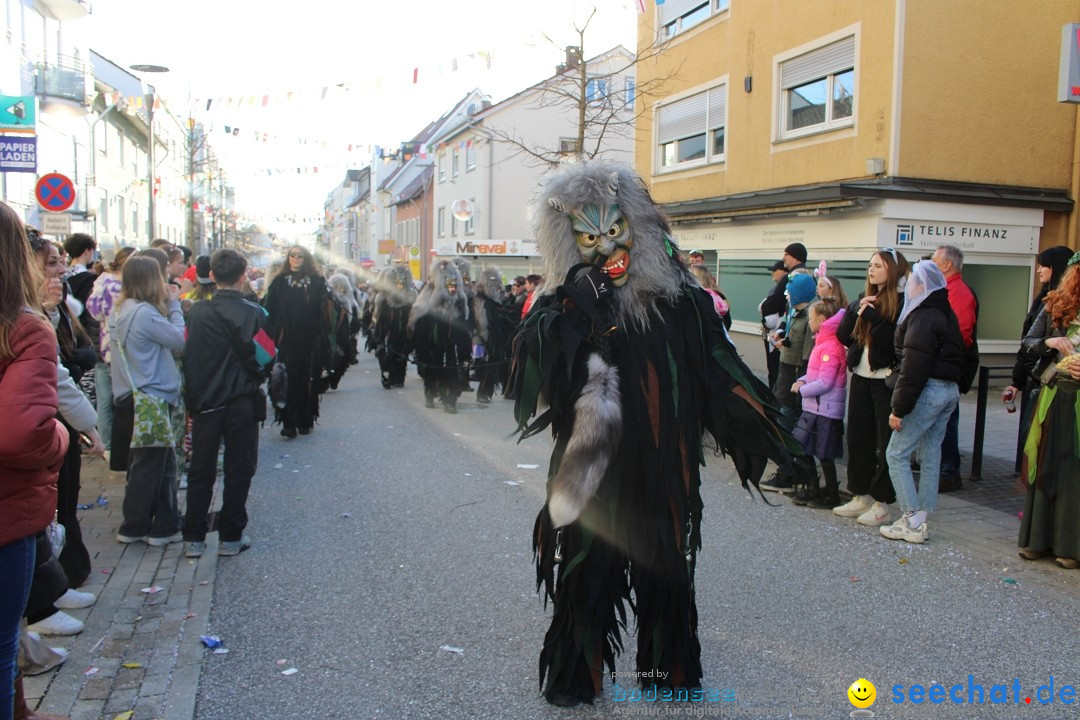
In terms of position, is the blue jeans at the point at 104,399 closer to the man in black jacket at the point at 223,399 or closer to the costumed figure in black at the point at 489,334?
the man in black jacket at the point at 223,399

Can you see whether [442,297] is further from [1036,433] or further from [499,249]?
[499,249]

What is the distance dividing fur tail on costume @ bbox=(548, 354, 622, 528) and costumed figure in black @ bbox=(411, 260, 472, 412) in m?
8.45

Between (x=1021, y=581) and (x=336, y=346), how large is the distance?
8.85 metres

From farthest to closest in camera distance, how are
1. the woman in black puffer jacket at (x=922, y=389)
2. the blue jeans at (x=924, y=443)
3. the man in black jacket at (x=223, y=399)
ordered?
the blue jeans at (x=924, y=443) → the woman in black puffer jacket at (x=922, y=389) → the man in black jacket at (x=223, y=399)

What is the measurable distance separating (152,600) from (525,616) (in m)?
2.00

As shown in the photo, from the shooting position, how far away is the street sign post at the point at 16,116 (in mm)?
13188

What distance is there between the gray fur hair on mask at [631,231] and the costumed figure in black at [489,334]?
8.70 metres

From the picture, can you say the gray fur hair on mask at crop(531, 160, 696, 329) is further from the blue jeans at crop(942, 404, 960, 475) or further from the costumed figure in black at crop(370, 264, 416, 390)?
the costumed figure in black at crop(370, 264, 416, 390)

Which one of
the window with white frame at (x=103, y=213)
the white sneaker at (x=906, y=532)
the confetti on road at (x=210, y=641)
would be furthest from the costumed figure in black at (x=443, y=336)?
the window with white frame at (x=103, y=213)

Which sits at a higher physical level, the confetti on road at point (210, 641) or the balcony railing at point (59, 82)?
the balcony railing at point (59, 82)

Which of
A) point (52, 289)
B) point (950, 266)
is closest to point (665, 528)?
point (52, 289)

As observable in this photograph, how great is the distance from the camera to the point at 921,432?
221 inches

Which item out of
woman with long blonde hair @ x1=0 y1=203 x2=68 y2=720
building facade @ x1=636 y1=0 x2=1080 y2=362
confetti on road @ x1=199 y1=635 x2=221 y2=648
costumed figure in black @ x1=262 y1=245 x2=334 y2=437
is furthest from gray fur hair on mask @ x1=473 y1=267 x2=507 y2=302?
woman with long blonde hair @ x1=0 y1=203 x2=68 y2=720

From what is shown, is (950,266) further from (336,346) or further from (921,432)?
(336,346)
